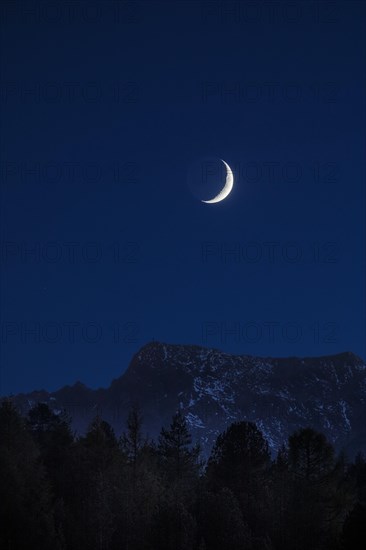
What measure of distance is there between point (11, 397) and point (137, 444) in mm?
11913

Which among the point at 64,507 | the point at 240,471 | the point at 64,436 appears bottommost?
the point at 64,507

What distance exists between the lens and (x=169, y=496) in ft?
172

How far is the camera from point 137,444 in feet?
209

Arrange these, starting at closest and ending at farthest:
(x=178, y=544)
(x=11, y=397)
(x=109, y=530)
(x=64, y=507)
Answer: (x=178, y=544) → (x=109, y=530) → (x=64, y=507) → (x=11, y=397)

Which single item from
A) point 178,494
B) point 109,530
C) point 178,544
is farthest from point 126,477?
point 178,544

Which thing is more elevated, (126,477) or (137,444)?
(137,444)

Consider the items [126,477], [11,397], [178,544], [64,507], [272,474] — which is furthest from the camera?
[272,474]

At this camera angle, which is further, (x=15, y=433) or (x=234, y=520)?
(x=15, y=433)

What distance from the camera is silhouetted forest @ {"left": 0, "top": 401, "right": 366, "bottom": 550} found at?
A: 4569cm

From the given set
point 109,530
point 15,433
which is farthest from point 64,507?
point 15,433

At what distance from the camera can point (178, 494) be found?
5450 cm

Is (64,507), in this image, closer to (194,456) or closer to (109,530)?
(109,530)

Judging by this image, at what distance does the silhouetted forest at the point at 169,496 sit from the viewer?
1799 inches

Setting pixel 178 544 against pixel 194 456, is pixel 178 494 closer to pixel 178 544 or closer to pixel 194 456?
pixel 178 544
